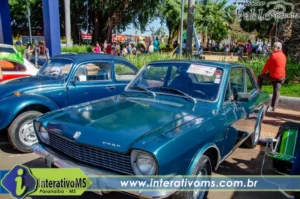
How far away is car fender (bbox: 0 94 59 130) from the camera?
4305 millimetres

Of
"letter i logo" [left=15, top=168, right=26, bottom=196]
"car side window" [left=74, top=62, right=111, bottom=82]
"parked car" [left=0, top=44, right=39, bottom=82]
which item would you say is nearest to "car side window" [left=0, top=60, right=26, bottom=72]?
"parked car" [left=0, top=44, right=39, bottom=82]

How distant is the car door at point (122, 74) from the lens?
19.6 ft

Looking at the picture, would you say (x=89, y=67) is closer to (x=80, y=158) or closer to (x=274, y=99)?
(x=80, y=158)

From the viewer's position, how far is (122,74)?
6.23 meters

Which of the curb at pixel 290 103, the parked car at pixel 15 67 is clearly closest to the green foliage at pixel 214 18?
the curb at pixel 290 103

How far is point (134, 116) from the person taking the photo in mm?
3059

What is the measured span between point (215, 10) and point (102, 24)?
19.5 meters

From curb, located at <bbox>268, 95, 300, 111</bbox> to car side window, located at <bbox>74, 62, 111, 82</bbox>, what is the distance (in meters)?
5.42

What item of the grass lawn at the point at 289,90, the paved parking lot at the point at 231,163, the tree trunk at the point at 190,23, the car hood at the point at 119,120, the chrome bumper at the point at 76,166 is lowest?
the paved parking lot at the point at 231,163

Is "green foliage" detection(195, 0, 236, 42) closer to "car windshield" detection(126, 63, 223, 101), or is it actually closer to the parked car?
the parked car

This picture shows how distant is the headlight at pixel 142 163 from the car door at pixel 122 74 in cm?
360

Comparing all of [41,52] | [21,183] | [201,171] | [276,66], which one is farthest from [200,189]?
[41,52]

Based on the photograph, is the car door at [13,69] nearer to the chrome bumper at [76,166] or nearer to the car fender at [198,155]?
the chrome bumper at [76,166]

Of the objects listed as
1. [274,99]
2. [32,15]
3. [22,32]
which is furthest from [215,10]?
[274,99]
